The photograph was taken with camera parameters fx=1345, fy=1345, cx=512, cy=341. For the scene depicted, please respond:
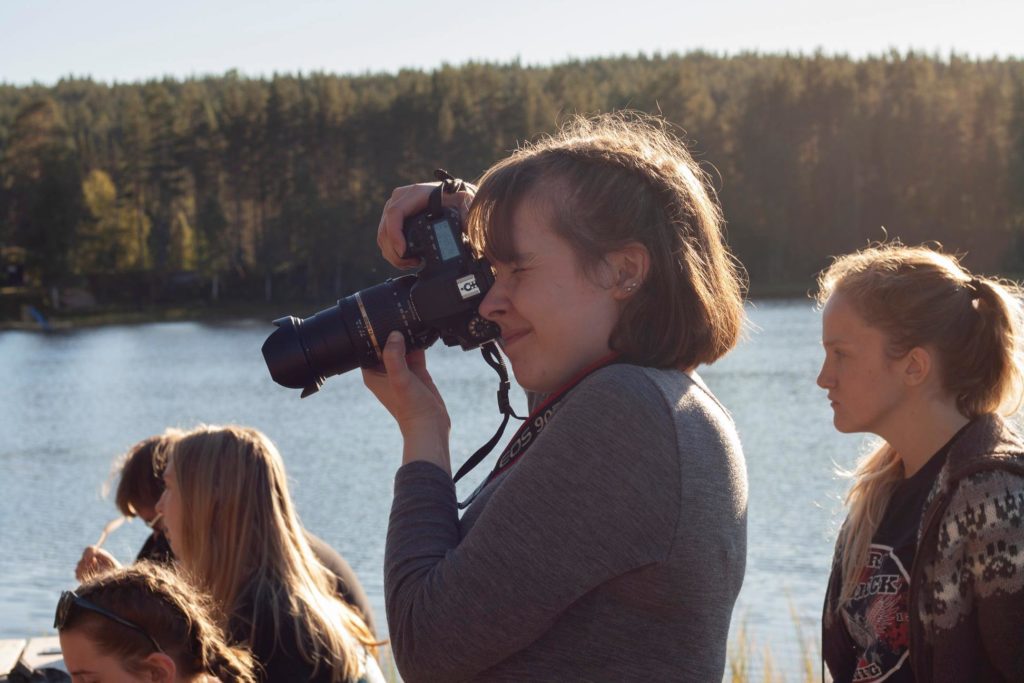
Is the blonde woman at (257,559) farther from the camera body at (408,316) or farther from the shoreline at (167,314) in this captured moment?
the shoreline at (167,314)

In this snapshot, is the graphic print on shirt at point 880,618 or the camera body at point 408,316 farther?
A: the graphic print on shirt at point 880,618

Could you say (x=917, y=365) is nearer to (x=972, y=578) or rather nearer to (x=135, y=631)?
(x=972, y=578)

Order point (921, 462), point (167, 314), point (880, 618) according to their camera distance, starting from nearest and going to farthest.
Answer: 1. point (880, 618)
2. point (921, 462)
3. point (167, 314)

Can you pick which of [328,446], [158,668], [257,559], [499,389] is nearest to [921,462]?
[499,389]

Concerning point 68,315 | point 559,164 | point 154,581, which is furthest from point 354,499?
point 68,315

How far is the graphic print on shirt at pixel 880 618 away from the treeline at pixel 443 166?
3570cm

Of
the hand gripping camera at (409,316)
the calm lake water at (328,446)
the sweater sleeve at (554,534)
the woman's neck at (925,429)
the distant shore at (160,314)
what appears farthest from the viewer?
the distant shore at (160,314)

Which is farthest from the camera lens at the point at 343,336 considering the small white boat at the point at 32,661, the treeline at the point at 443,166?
the treeline at the point at 443,166

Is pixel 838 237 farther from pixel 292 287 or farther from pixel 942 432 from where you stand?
pixel 942 432

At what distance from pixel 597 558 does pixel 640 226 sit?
391 mm

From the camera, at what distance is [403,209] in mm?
1858

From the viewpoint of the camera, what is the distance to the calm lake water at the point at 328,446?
355 inches

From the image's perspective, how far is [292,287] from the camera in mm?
46812

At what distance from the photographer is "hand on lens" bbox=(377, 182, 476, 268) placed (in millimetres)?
1853
